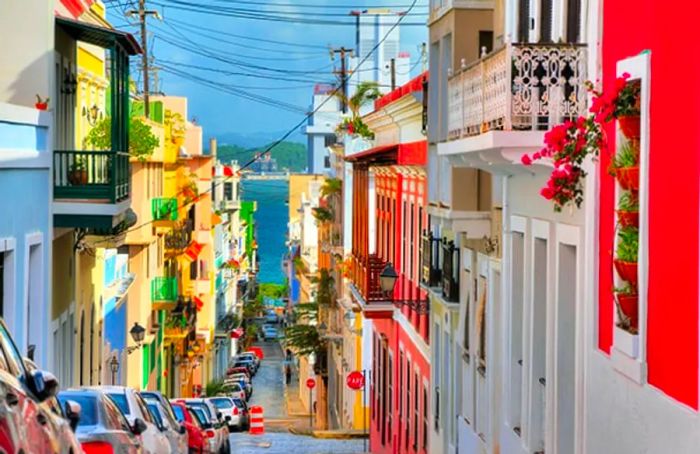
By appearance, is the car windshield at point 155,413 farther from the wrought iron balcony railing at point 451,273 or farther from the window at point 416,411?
the window at point 416,411

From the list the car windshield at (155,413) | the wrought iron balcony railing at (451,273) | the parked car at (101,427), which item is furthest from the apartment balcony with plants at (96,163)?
the parked car at (101,427)

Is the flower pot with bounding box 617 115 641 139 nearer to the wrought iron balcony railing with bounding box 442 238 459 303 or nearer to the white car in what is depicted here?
the wrought iron balcony railing with bounding box 442 238 459 303

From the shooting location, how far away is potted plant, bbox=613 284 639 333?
34.3ft

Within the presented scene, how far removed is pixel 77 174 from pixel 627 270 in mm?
11542

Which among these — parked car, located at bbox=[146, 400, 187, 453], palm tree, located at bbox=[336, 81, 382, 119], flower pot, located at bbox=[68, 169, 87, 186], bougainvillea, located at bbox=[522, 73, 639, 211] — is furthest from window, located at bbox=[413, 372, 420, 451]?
bougainvillea, located at bbox=[522, 73, 639, 211]

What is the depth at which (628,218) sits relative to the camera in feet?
34.6

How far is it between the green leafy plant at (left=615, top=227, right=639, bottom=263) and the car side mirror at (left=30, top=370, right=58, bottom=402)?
3.96 meters

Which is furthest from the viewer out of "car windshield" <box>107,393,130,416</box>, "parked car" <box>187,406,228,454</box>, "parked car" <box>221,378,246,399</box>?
"parked car" <box>221,378,246,399</box>

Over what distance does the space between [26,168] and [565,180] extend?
853 centimetres

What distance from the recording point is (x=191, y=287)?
2557 inches

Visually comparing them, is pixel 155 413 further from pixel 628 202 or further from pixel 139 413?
pixel 628 202

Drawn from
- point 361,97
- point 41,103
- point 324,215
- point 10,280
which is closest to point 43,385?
point 10,280

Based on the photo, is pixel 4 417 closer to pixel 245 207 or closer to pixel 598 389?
→ pixel 598 389

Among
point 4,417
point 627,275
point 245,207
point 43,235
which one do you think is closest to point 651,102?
point 627,275
